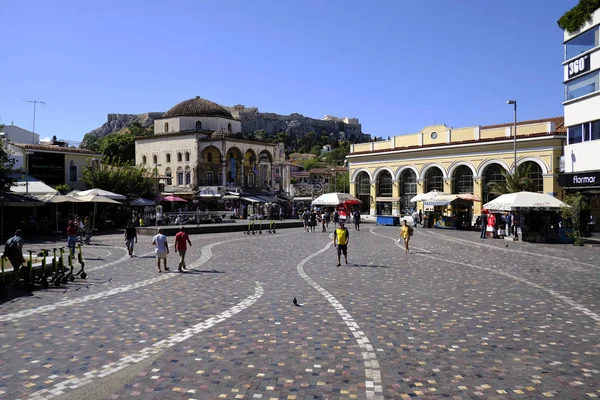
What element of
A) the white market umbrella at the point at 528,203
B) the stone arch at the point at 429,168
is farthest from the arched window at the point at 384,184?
the white market umbrella at the point at 528,203

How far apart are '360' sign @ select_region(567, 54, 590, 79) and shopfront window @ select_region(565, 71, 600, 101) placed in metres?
0.33

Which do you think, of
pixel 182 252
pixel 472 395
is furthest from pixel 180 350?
pixel 182 252

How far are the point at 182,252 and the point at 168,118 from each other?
49.1 meters

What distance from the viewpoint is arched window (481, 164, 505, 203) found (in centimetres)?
4241

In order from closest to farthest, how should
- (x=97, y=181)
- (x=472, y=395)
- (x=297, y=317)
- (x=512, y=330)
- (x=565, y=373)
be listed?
(x=472, y=395)
(x=565, y=373)
(x=512, y=330)
(x=297, y=317)
(x=97, y=181)

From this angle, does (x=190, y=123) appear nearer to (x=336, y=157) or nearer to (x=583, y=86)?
(x=583, y=86)

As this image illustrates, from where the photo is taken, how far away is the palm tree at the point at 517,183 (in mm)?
34062

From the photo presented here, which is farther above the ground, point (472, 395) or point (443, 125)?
point (443, 125)

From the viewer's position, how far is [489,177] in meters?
43.3

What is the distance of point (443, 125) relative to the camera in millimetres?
47000

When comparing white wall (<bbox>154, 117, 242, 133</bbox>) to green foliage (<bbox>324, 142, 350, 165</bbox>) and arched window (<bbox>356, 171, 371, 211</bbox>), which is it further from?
green foliage (<bbox>324, 142, 350, 165</bbox>)

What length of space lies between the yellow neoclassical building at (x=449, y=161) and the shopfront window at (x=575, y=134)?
9195 millimetres

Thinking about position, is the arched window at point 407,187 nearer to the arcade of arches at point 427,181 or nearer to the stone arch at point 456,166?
the arcade of arches at point 427,181

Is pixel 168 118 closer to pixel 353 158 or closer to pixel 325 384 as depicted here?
pixel 353 158
